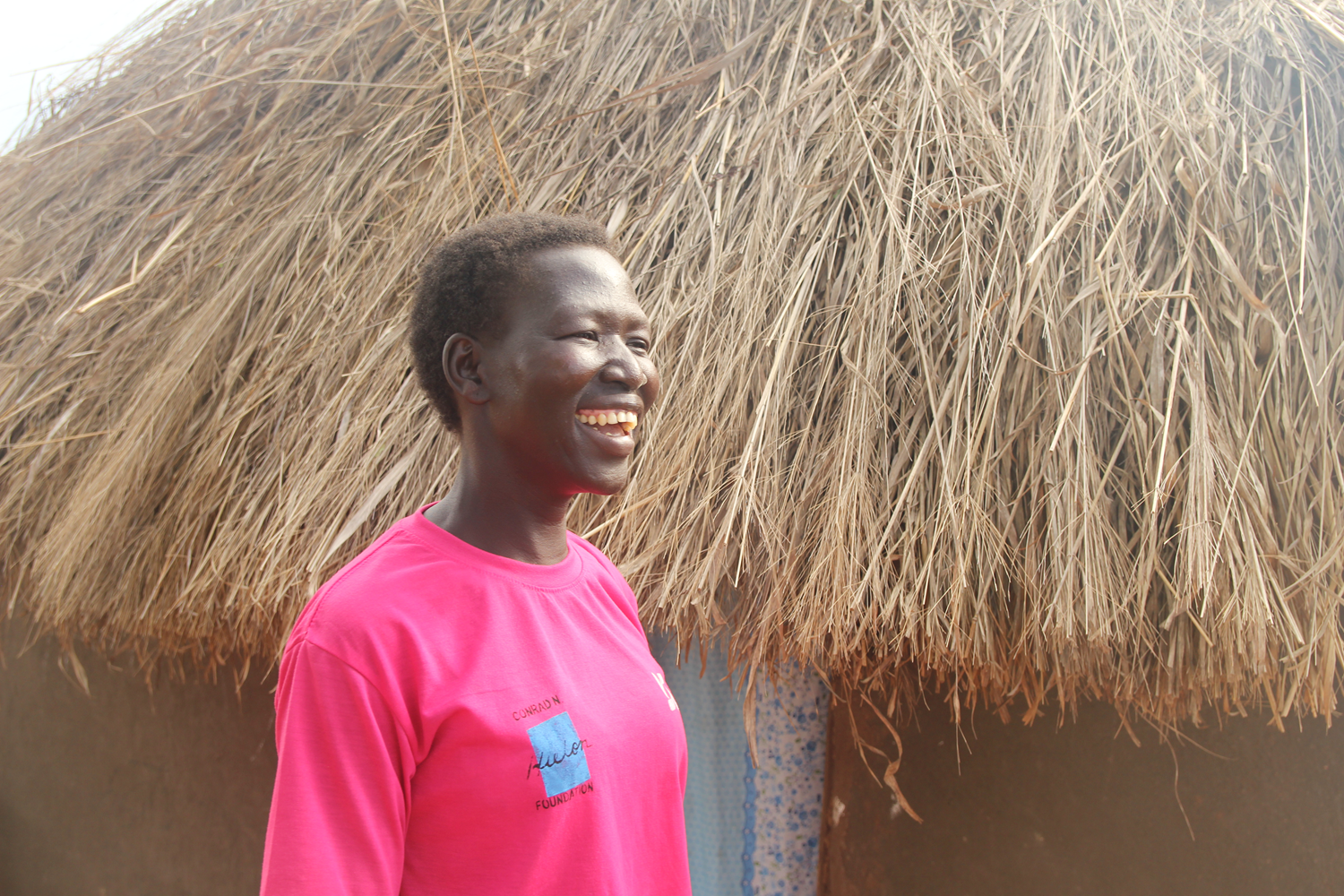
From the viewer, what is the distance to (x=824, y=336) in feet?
5.94

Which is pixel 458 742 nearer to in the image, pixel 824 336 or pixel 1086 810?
pixel 824 336

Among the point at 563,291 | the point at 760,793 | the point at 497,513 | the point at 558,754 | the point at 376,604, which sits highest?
the point at 563,291

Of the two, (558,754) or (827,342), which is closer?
(558,754)

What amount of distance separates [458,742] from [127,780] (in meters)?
2.69

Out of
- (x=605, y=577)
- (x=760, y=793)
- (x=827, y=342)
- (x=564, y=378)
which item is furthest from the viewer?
(x=760, y=793)

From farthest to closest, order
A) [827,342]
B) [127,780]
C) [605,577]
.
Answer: [127,780] < [827,342] < [605,577]

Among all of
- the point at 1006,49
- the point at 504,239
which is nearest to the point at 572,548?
the point at 504,239

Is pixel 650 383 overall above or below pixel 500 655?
above

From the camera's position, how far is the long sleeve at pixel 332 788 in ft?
2.38

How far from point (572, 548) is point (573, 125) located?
1.54 m

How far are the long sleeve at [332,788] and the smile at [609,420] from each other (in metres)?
0.34

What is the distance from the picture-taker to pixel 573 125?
2285 millimetres

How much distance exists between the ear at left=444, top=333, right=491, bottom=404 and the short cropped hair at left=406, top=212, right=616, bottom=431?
0.6 inches

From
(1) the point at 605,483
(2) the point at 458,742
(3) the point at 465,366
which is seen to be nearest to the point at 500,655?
(2) the point at 458,742
